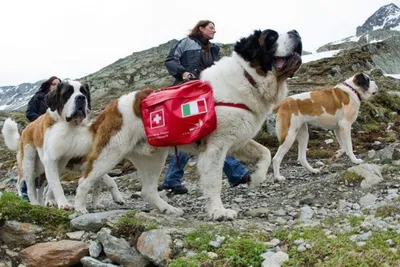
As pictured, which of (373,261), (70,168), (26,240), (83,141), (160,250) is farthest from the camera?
(70,168)

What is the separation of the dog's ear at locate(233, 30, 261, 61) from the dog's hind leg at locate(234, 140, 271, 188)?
96cm

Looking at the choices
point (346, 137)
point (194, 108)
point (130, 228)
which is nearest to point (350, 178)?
point (194, 108)

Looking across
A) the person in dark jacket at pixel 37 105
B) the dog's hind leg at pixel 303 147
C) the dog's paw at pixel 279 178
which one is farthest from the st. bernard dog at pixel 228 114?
the dog's hind leg at pixel 303 147

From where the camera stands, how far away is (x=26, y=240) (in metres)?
4.29

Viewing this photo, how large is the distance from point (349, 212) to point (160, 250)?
77.6 inches

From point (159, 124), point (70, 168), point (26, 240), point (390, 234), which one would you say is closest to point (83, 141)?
point (70, 168)

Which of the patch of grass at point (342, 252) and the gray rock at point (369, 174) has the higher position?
the patch of grass at point (342, 252)

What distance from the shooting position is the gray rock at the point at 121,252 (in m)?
3.72

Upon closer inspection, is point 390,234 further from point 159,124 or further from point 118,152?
point 118,152

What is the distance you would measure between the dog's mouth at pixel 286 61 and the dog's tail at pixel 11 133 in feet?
13.9

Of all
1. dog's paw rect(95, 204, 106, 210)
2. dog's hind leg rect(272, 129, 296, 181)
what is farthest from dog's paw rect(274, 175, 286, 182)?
dog's paw rect(95, 204, 106, 210)

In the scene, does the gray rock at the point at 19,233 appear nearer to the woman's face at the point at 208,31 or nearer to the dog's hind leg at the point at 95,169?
the dog's hind leg at the point at 95,169

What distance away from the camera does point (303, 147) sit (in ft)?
29.9

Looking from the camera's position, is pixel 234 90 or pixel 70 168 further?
pixel 70 168
